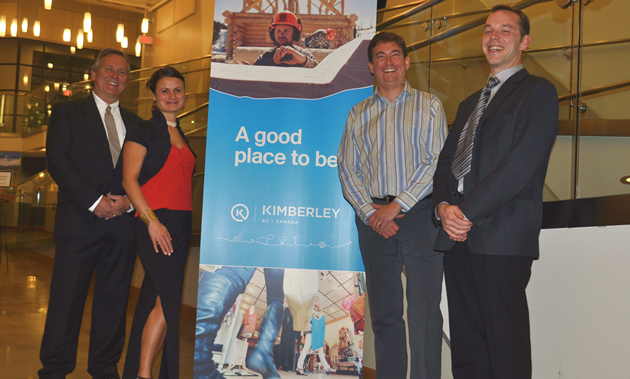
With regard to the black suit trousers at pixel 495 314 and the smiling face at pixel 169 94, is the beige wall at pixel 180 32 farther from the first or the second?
the black suit trousers at pixel 495 314

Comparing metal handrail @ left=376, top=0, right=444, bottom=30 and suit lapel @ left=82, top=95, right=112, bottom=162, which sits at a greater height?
metal handrail @ left=376, top=0, right=444, bottom=30

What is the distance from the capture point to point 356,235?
2838 mm

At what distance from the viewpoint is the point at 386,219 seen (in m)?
2.43

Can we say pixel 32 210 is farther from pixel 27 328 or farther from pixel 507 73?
pixel 507 73

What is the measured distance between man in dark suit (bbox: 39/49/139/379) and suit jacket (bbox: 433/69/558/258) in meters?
1.91

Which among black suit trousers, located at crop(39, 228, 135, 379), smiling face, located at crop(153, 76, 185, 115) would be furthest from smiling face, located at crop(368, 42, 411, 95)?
black suit trousers, located at crop(39, 228, 135, 379)

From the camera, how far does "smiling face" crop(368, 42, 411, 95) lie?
2639 mm

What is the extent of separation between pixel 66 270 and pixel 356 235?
1.57 meters

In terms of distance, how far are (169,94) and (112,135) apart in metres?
0.49

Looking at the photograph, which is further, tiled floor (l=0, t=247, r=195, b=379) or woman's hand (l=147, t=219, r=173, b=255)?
tiled floor (l=0, t=247, r=195, b=379)

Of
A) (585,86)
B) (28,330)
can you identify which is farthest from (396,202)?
(28,330)

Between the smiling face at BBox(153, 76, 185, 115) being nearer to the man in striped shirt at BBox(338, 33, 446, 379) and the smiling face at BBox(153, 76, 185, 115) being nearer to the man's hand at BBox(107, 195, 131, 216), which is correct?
the man's hand at BBox(107, 195, 131, 216)

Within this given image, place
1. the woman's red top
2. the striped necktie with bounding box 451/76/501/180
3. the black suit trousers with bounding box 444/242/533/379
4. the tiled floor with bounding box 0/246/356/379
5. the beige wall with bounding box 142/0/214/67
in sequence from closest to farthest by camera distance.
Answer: the black suit trousers with bounding box 444/242/533/379 → the striped necktie with bounding box 451/76/501/180 → the woman's red top → the tiled floor with bounding box 0/246/356/379 → the beige wall with bounding box 142/0/214/67

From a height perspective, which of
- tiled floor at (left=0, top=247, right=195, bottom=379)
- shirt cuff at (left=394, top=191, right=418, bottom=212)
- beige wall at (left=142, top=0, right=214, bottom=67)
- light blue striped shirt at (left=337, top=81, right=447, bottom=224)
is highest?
beige wall at (left=142, top=0, right=214, bottom=67)
